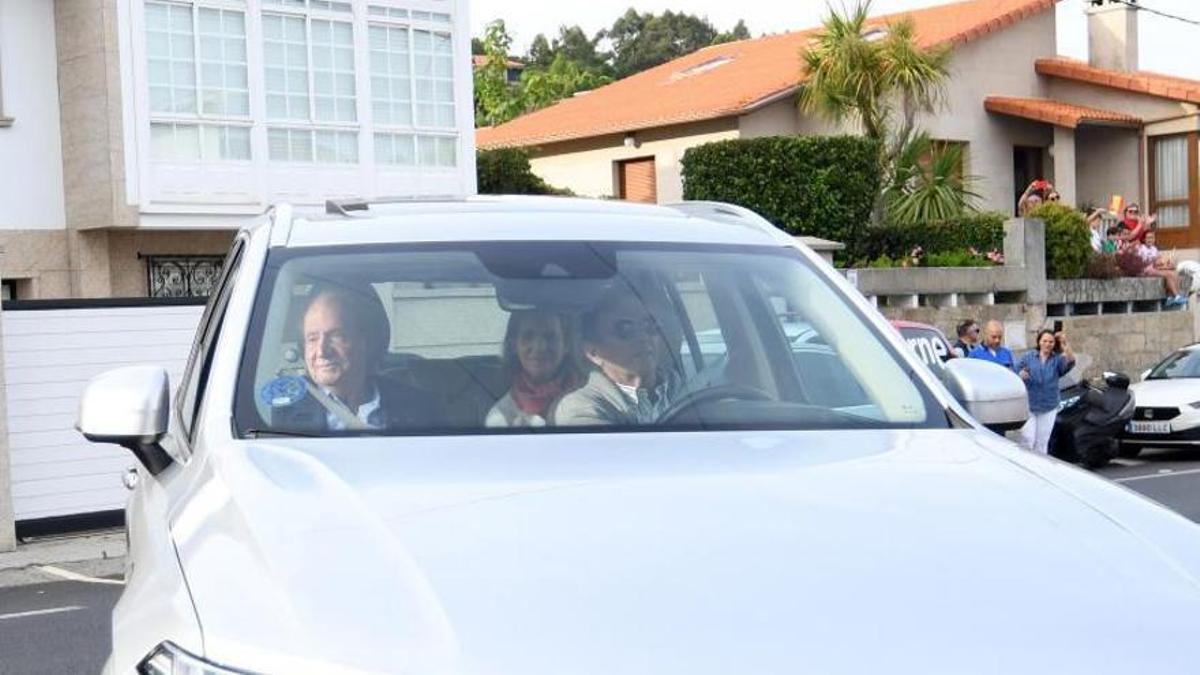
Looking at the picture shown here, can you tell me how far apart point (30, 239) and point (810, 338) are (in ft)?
61.2

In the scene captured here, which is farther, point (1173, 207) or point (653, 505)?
point (1173, 207)

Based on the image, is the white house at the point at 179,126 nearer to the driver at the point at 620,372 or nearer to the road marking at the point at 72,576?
the road marking at the point at 72,576

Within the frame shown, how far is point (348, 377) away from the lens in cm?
407

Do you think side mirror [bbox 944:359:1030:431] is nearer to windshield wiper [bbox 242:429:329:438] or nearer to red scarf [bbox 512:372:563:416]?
red scarf [bbox 512:372:563:416]

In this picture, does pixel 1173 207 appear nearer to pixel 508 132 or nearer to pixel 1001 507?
pixel 508 132

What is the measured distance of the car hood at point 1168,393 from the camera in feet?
64.6

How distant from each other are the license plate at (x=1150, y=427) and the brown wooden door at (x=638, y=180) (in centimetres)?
1482

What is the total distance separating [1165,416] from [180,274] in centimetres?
1253

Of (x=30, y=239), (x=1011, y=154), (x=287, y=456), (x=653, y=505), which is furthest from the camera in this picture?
(x=1011, y=154)

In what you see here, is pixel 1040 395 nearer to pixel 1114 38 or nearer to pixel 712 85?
pixel 712 85

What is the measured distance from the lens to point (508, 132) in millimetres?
37719

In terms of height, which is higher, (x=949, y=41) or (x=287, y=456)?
(x=949, y=41)

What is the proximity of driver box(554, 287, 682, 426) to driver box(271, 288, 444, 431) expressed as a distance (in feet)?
1.20

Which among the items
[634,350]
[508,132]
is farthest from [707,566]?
[508,132]
